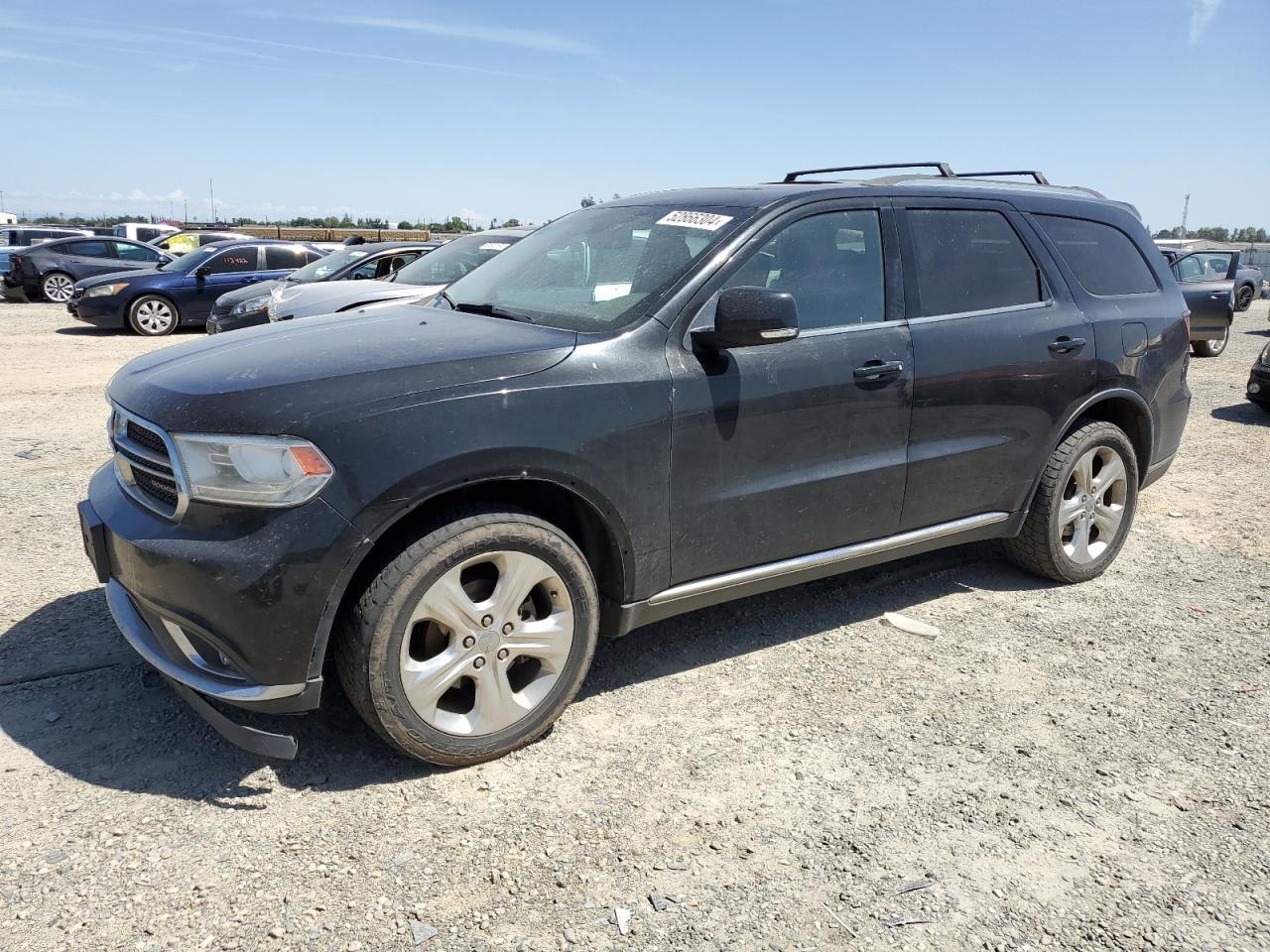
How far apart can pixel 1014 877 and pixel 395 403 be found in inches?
86.1

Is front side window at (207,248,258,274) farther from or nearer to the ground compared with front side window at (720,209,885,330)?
nearer to the ground

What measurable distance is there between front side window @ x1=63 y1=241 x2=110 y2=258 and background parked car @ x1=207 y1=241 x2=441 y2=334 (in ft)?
30.5

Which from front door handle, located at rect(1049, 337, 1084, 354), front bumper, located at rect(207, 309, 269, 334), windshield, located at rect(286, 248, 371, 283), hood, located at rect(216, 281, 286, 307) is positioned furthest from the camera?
hood, located at rect(216, 281, 286, 307)

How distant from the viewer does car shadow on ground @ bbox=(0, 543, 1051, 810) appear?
304 cm

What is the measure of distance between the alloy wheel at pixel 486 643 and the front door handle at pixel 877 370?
1458mm

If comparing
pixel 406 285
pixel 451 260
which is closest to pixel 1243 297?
pixel 451 260

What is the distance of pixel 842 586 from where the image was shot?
15.7ft

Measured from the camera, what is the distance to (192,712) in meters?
3.38

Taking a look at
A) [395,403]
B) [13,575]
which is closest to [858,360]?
[395,403]

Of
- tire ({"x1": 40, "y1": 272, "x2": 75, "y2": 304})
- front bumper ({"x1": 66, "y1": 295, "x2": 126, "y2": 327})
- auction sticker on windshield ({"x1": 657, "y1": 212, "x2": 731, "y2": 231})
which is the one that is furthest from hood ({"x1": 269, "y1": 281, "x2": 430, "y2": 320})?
tire ({"x1": 40, "y1": 272, "x2": 75, "y2": 304})

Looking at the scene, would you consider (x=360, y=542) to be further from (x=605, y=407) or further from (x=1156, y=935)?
(x=1156, y=935)

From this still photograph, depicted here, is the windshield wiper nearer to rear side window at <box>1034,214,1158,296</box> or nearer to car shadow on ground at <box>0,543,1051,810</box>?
→ car shadow on ground at <box>0,543,1051,810</box>

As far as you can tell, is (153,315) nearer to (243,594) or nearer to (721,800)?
(243,594)

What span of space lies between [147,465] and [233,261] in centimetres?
1388
